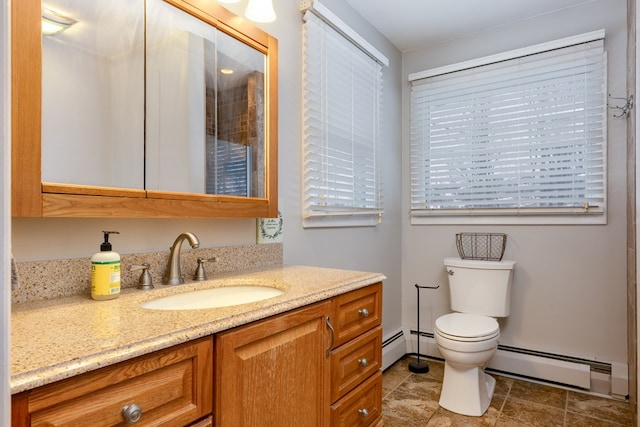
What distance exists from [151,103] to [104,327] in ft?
2.61

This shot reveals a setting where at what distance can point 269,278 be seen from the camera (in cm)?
149

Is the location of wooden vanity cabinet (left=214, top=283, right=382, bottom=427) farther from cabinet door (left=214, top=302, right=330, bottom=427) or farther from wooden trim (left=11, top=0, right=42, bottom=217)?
wooden trim (left=11, top=0, right=42, bottom=217)

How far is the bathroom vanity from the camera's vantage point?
68cm

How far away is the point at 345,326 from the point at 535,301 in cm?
181

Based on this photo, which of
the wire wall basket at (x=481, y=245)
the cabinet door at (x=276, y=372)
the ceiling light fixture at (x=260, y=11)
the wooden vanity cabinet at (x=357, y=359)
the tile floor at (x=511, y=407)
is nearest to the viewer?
the cabinet door at (x=276, y=372)

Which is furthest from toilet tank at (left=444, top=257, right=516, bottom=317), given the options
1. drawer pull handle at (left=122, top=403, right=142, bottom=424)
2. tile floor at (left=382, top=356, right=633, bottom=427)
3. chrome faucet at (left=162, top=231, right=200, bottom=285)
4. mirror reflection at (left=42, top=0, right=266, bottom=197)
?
drawer pull handle at (left=122, top=403, right=142, bottom=424)

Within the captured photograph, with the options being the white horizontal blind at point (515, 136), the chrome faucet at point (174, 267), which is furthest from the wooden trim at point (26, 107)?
the white horizontal blind at point (515, 136)

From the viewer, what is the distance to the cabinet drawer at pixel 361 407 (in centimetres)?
139

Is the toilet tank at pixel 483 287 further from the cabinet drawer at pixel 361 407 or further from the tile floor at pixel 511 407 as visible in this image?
the cabinet drawer at pixel 361 407

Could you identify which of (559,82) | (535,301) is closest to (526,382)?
(535,301)

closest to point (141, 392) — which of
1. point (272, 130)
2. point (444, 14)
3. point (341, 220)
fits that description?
point (272, 130)

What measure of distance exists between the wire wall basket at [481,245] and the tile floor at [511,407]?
2.71ft

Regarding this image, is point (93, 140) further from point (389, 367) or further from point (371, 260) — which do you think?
point (389, 367)

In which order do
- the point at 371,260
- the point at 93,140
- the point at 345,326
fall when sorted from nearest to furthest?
the point at 93,140, the point at 345,326, the point at 371,260
